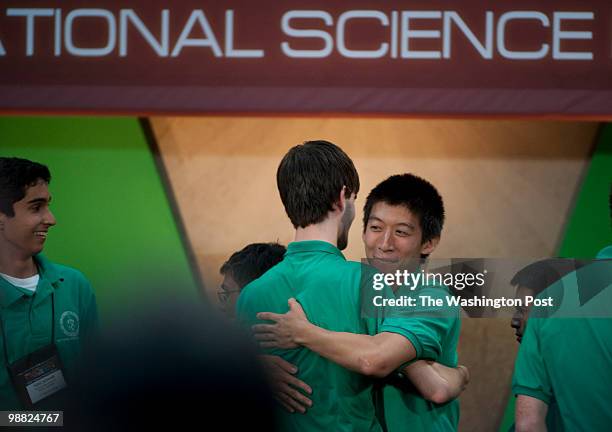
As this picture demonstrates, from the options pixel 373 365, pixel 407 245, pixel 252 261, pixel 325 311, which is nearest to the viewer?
pixel 373 365

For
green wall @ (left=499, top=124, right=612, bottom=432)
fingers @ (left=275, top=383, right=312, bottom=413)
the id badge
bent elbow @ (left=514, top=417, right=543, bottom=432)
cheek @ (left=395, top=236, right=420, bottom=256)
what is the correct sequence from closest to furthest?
fingers @ (left=275, top=383, right=312, bottom=413) < bent elbow @ (left=514, top=417, right=543, bottom=432) < cheek @ (left=395, top=236, right=420, bottom=256) < the id badge < green wall @ (left=499, top=124, right=612, bottom=432)

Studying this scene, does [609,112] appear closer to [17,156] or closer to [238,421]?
[238,421]

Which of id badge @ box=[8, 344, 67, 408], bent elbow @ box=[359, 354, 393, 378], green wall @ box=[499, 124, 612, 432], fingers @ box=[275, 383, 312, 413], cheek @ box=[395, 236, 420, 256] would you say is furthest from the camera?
green wall @ box=[499, 124, 612, 432]

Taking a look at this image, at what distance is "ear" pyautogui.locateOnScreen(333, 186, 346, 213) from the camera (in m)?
2.53

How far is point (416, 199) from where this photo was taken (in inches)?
117

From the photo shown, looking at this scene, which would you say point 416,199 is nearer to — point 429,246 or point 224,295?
point 429,246

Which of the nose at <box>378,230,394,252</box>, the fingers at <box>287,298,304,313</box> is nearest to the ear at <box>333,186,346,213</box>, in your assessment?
the fingers at <box>287,298,304,313</box>

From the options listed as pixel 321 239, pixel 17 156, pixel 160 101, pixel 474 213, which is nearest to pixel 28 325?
pixel 17 156

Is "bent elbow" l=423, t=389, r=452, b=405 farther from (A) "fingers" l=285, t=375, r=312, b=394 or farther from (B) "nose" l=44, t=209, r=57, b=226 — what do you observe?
(B) "nose" l=44, t=209, r=57, b=226

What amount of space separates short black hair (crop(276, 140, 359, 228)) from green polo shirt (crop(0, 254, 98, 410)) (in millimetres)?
949

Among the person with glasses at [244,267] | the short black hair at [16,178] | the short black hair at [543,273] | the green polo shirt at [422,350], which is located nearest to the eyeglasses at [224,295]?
the person with glasses at [244,267]

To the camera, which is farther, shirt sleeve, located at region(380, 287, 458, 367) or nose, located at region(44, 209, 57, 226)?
nose, located at region(44, 209, 57, 226)

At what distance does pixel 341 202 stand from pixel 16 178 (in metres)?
1.26

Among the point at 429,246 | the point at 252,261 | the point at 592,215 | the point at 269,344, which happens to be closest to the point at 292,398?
the point at 269,344
